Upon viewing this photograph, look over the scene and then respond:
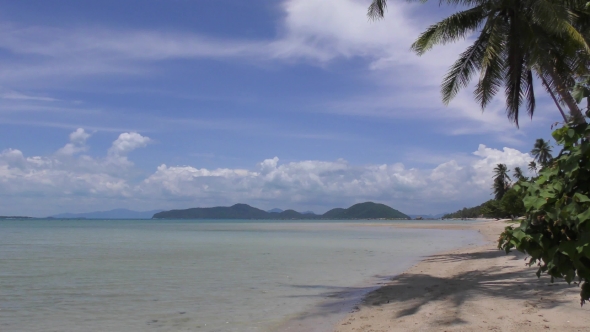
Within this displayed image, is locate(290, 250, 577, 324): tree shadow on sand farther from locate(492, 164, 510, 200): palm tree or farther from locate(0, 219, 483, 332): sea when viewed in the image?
locate(492, 164, 510, 200): palm tree

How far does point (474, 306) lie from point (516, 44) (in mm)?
8684

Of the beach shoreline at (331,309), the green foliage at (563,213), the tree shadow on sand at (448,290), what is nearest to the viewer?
the green foliage at (563,213)

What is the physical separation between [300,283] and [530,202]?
36.8 ft

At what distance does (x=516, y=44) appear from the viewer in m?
13.7

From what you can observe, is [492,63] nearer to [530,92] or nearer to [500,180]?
[530,92]

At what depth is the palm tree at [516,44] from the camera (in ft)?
39.3

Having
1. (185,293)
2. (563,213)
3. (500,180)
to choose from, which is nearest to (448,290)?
(185,293)

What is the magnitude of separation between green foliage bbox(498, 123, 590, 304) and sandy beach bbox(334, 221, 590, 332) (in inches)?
169

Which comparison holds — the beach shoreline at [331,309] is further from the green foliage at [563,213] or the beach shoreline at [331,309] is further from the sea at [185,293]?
the green foliage at [563,213]

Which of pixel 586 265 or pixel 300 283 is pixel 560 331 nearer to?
pixel 586 265

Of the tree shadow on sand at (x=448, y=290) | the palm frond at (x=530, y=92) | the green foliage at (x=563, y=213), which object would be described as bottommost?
the tree shadow on sand at (x=448, y=290)

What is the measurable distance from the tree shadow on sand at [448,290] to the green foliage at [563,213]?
488 cm

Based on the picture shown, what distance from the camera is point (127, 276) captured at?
15.4 m

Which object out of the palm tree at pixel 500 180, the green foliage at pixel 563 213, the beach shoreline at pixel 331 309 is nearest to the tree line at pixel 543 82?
the green foliage at pixel 563 213
